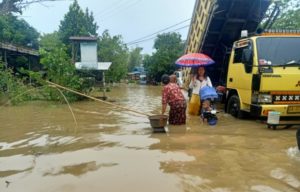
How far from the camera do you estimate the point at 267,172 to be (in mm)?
4969

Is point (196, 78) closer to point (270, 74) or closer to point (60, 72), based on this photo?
point (270, 74)

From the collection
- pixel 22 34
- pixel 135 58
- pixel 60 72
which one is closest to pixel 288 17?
pixel 60 72

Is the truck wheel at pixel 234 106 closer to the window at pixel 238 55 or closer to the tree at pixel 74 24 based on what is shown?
the window at pixel 238 55

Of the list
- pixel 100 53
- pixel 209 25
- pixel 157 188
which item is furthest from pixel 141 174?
pixel 100 53

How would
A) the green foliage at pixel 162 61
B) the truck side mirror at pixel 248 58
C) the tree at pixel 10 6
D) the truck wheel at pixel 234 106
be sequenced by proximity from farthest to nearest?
1. the green foliage at pixel 162 61
2. the truck wheel at pixel 234 106
3. the truck side mirror at pixel 248 58
4. the tree at pixel 10 6

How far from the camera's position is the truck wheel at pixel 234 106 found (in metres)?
9.56

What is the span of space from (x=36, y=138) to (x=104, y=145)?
183cm

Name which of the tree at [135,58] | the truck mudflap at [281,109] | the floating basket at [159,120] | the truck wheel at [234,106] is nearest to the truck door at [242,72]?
the truck wheel at [234,106]

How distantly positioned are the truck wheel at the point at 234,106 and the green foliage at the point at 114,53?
69.6 ft

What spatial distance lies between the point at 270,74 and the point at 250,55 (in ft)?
2.28

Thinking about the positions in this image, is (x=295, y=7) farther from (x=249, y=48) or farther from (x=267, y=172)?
(x=267, y=172)

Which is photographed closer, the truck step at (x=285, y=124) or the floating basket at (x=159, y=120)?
the floating basket at (x=159, y=120)

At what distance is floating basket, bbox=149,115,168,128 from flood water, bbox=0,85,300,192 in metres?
0.19

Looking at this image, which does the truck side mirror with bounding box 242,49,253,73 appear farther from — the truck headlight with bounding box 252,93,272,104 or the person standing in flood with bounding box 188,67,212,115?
the person standing in flood with bounding box 188,67,212,115
